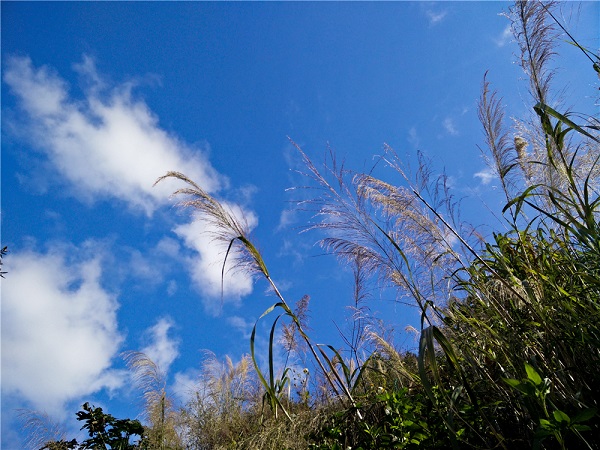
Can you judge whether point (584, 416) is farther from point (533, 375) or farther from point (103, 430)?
point (103, 430)

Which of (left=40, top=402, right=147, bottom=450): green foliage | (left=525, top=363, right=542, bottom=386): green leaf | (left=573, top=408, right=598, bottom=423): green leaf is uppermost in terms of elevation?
(left=40, top=402, right=147, bottom=450): green foliage

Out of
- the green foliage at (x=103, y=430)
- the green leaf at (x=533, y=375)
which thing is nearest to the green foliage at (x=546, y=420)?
the green leaf at (x=533, y=375)

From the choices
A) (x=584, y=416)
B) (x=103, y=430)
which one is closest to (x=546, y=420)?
(x=584, y=416)

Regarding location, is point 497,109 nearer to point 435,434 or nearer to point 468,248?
point 468,248

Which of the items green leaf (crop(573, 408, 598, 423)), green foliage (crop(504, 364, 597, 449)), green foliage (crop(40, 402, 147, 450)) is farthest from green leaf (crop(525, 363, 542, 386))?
green foliage (crop(40, 402, 147, 450))

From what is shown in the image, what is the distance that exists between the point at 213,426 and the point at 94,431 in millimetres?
1234

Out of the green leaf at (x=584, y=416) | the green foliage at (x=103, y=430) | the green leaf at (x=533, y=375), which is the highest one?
the green foliage at (x=103, y=430)

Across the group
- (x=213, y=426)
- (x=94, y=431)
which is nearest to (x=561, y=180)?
(x=213, y=426)

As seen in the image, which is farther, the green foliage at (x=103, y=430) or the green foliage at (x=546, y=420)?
the green foliage at (x=103, y=430)

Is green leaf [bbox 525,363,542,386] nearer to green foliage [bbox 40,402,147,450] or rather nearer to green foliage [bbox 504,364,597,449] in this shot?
green foliage [bbox 504,364,597,449]

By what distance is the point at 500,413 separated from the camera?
87.6 inches

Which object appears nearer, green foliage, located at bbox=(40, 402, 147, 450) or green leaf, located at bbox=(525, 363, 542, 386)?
green leaf, located at bbox=(525, 363, 542, 386)

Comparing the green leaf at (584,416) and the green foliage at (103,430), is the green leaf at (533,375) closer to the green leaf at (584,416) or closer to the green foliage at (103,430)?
the green leaf at (584,416)

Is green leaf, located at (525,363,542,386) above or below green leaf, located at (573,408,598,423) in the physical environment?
above
